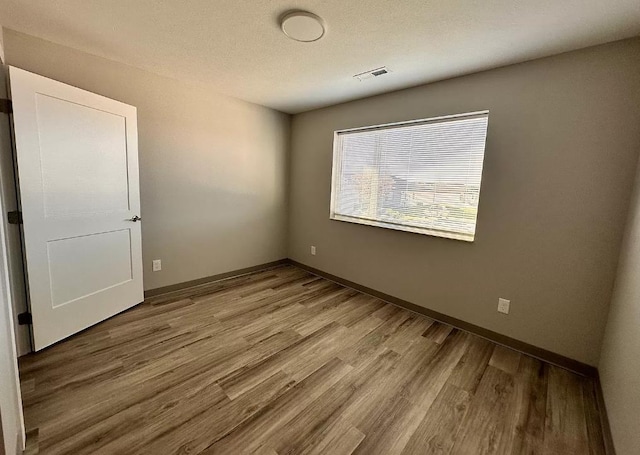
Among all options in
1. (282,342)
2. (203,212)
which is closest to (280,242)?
(203,212)

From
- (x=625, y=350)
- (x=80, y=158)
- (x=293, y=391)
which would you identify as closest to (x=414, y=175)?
(x=625, y=350)

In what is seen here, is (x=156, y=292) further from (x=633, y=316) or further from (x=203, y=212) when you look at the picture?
(x=633, y=316)

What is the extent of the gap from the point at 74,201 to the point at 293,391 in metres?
2.31

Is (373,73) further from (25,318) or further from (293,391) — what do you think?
(25,318)

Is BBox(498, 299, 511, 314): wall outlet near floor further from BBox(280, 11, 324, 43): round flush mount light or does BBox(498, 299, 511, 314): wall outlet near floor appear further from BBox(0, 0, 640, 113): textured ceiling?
BBox(280, 11, 324, 43): round flush mount light

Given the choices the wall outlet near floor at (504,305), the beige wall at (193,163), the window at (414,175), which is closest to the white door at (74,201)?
the beige wall at (193,163)

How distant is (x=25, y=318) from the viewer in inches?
78.4

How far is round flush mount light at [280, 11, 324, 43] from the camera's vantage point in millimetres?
1672

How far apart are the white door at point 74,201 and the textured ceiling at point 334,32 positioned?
50cm

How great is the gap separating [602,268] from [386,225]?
177 cm

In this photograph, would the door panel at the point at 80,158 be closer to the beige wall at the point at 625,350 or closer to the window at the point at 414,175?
the window at the point at 414,175

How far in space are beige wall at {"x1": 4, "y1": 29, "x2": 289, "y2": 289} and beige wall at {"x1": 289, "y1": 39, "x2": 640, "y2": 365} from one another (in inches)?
76.9

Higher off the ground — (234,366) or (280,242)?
(280,242)

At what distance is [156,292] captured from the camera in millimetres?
3010
